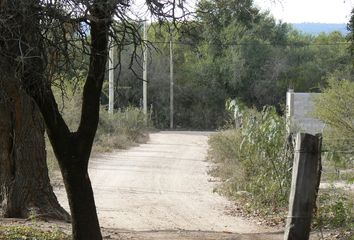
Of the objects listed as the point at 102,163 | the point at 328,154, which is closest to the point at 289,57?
the point at 102,163

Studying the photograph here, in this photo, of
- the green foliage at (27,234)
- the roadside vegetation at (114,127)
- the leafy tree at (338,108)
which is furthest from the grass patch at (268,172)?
the roadside vegetation at (114,127)

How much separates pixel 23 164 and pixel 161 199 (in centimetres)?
569

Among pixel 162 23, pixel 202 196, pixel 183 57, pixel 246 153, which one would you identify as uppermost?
pixel 183 57

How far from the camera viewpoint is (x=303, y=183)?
545 centimetres

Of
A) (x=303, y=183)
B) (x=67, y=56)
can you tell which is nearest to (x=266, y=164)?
(x=67, y=56)

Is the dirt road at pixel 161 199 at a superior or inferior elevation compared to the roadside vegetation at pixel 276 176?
inferior

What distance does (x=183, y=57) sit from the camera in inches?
2485

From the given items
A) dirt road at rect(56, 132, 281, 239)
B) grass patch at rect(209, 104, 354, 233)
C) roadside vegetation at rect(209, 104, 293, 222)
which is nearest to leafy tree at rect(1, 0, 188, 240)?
dirt road at rect(56, 132, 281, 239)

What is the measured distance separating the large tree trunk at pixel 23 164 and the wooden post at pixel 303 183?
5.74 metres

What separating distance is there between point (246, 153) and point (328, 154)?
6.74 metres

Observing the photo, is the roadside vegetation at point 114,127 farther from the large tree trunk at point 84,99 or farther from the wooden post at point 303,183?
the wooden post at point 303,183

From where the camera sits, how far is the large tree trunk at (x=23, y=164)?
10430 mm

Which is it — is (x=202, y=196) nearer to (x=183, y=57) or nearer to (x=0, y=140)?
(x=0, y=140)

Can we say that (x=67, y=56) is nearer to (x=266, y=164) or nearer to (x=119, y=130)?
(x=266, y=164)
